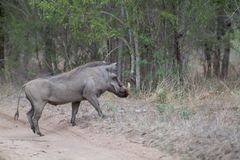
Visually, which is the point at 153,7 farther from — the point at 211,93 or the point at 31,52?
the point at 31,52

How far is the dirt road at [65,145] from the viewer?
10.1m

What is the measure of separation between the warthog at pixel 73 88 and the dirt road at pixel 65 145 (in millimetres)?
491

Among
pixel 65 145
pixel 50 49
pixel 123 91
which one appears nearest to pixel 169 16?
pixel 123 91

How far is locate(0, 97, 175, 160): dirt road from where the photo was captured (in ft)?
33.1

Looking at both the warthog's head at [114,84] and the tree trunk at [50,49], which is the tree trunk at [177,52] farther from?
the tree trunk at [50,49]

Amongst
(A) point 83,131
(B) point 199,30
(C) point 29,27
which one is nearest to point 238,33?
(B) point 199,30

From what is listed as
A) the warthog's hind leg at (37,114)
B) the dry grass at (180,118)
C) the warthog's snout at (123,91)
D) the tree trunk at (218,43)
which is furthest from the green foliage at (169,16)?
the warthog's hind leg at (37,114)

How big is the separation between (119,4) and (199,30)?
10.6ft

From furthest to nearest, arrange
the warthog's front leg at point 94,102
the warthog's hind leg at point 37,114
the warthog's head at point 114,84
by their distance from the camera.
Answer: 1. the warthog's head at point 114,84
2. the warthog's front leg at point 94,102
3. the warthog's hind leg at point 37,114

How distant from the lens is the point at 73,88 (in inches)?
525

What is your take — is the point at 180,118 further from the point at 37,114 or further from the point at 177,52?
the point at 177,52

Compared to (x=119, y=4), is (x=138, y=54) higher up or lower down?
lower down

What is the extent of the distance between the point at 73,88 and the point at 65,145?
229 centimetres

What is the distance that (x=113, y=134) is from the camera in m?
11.9
